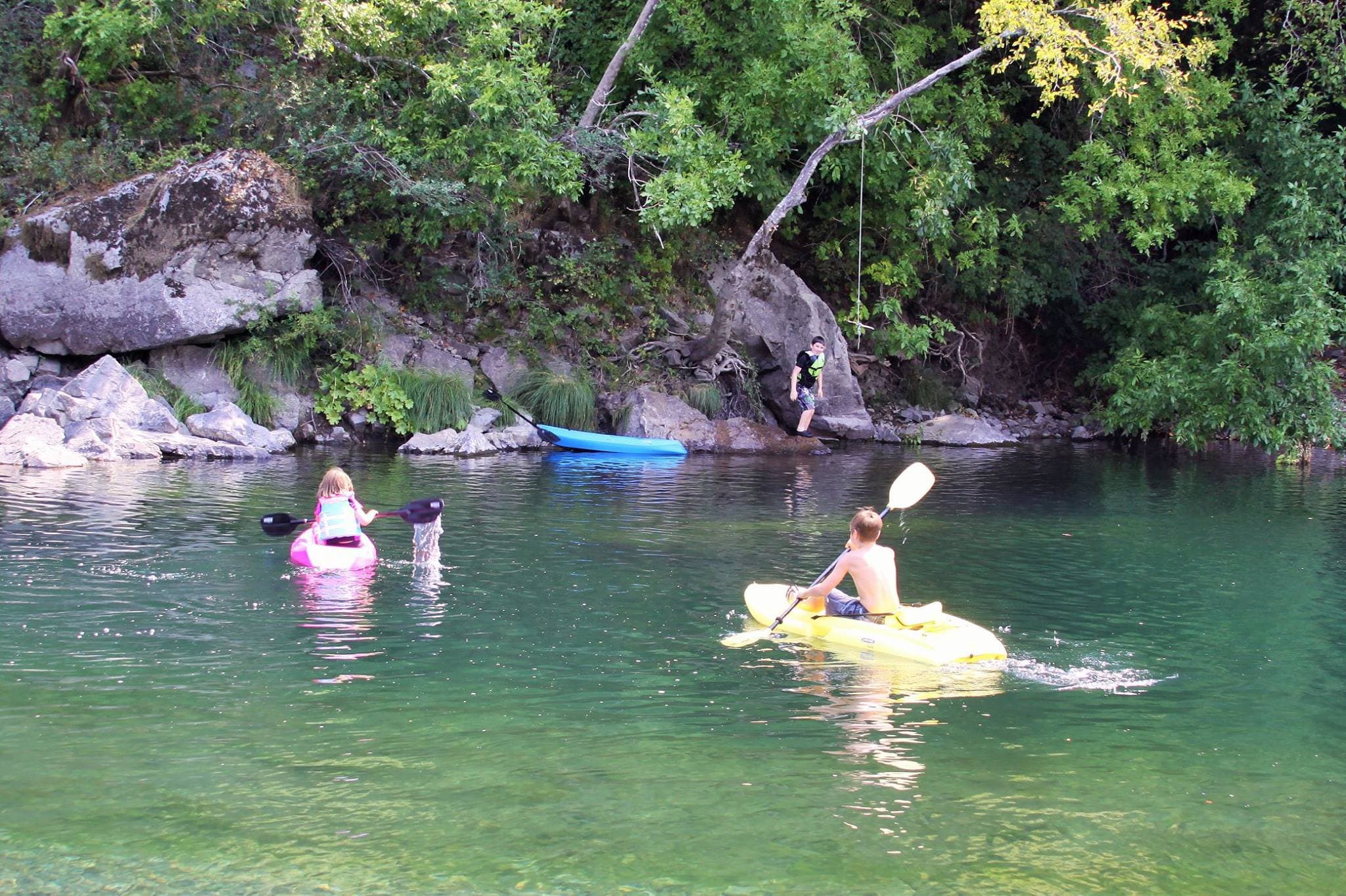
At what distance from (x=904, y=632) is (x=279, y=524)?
16.0ft

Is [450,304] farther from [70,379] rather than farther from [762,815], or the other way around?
[762,815]

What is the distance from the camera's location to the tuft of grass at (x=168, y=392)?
16.1 metres

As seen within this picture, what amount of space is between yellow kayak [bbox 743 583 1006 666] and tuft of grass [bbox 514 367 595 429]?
10371 millimetres

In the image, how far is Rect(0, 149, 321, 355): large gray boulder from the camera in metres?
16.2

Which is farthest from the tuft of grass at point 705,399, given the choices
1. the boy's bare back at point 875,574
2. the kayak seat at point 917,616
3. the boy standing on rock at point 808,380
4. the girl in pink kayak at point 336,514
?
the kayak seat at point 917,616

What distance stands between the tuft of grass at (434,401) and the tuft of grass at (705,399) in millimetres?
3319

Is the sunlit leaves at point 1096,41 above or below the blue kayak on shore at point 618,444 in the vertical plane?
above

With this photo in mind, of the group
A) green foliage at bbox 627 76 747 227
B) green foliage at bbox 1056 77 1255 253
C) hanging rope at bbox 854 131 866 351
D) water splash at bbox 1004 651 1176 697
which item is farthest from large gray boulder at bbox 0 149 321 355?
water splash at bbox 1004 651 1176 697

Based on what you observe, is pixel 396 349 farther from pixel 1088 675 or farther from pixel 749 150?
pixel 1088 675

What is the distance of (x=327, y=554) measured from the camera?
29.5 ft

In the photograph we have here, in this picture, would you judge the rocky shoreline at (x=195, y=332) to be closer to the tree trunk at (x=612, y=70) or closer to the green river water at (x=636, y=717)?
the tree trunk at (x=612, y=70)

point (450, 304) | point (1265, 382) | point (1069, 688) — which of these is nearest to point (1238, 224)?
point (1265, 382)

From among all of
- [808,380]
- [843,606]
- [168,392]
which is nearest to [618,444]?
[808,380]

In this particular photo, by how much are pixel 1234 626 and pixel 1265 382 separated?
10.2 meters
